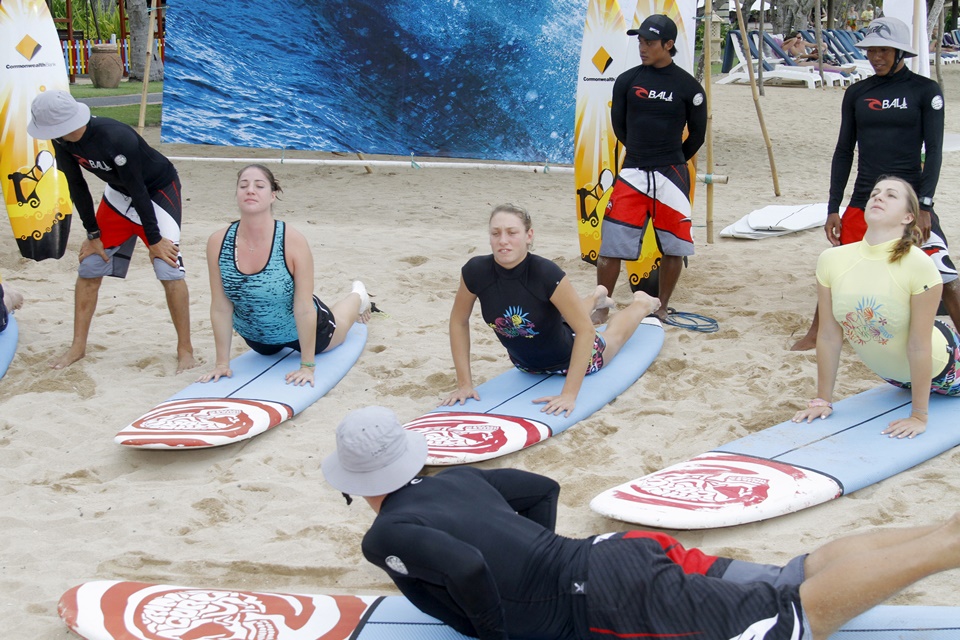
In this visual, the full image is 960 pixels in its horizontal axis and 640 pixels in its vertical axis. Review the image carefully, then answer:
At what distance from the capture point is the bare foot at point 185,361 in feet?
17.1

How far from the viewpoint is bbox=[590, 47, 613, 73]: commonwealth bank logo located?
670 cm

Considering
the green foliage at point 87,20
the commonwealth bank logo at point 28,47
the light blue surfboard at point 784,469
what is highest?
the green foliage at point 87,20

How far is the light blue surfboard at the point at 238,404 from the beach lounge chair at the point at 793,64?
17.6 metres

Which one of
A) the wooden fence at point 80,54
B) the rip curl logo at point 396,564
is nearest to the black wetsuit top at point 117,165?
the rip curl logo at point 396,564

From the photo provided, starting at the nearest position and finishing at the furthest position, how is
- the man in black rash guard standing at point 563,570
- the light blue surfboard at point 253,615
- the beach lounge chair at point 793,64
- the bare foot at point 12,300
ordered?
the man in black rash guard standing at point 563,570
the light blue surfboard at point 253,615
the bare foot at point 12,300
the beach lounge chair at point 793,64

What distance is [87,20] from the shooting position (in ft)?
92.9

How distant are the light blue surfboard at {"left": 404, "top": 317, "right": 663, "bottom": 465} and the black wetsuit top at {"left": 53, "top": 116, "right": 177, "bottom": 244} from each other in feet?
6.00

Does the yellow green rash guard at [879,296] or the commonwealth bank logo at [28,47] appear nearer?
the yellow green rash guard at [879,296]

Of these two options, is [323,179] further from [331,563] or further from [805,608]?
[805,608]

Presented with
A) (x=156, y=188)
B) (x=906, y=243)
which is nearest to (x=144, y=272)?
(x=156, y=188)

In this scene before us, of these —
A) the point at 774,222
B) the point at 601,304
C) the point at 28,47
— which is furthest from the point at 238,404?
the point at 774,222

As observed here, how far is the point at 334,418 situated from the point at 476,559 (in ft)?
7.95

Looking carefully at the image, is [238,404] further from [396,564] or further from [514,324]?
[396,564]

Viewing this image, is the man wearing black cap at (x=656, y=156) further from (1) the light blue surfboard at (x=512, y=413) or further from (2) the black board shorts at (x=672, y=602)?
(2) the black board shorts at (x=672, y=602)
